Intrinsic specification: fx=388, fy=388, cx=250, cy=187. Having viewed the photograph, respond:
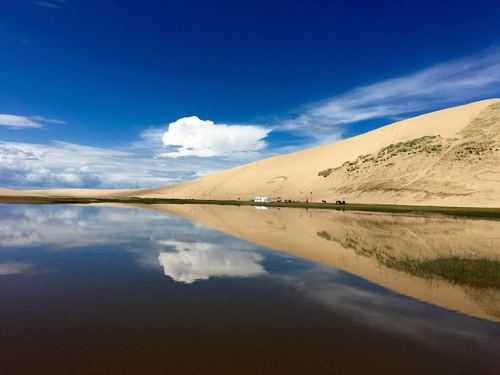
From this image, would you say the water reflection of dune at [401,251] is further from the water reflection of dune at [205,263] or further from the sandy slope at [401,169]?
the sandy slope at [401,169]

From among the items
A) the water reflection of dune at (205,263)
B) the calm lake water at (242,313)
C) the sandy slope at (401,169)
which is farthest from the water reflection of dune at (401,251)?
the sandy slope at (401,169)

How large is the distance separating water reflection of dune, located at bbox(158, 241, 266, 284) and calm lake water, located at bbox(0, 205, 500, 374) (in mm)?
73

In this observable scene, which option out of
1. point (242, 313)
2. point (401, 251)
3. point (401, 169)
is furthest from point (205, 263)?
point (401, 169)

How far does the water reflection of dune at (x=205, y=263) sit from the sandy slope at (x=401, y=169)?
60199 mm

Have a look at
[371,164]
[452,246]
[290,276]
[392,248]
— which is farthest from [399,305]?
[371,164]

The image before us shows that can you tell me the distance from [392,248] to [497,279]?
7936mm

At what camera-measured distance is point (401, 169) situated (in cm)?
8825

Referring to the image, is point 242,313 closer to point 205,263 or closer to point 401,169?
Answer: point 205,263

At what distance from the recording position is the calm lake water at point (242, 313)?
7141 millimetres

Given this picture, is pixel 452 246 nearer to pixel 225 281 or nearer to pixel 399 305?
pixel 399 305

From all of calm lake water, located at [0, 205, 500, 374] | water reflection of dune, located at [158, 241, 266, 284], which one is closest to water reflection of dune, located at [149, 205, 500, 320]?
calm lake water, located at [0, 205, 500, 374]

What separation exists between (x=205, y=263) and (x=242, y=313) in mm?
7200

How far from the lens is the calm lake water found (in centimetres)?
714

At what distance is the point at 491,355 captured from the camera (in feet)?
25.0
